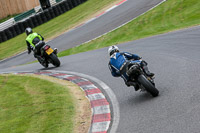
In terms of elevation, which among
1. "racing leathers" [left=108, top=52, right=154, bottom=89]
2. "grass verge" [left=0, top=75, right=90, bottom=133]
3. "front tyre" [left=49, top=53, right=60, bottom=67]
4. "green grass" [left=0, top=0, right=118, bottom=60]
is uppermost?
"racing leathers" [left=108, top=52, right=154, bottom=89]

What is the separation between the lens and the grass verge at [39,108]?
7.21m

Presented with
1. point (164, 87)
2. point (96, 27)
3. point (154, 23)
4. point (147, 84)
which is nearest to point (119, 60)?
point (147, 84)

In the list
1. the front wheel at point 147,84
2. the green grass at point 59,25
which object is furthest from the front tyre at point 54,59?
the green grass at point 59,25

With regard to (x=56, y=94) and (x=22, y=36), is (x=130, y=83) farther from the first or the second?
(x=22, y=36)

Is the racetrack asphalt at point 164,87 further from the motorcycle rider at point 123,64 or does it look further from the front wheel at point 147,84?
the motorcycle rider at point 123,64

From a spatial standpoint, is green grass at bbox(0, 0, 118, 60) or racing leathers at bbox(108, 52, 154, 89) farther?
green grass at bbox(0, 0, 118, 60)

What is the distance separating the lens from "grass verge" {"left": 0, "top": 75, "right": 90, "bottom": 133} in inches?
284

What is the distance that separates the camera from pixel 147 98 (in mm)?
7930

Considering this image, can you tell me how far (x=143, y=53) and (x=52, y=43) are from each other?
12367mm

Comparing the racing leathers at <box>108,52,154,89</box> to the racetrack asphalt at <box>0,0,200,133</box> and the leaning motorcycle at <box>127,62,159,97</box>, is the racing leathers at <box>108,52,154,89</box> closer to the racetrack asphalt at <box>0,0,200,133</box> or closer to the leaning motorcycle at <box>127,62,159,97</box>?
the leaning motorcycle at <box>127,62,159,97</box>

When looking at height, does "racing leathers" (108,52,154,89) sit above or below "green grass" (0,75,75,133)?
above

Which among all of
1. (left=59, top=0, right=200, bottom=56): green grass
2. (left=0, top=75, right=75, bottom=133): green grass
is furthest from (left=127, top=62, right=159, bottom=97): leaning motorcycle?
(left=59, top=0, right=200, bottom=56): green grass

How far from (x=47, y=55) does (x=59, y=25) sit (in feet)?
46.2

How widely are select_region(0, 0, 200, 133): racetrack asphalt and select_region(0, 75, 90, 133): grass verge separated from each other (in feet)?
3.40
